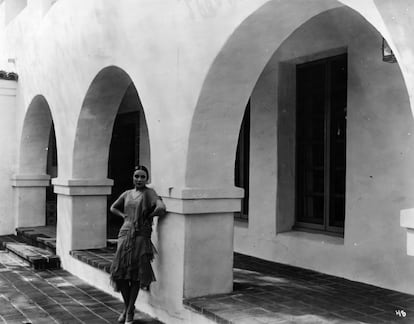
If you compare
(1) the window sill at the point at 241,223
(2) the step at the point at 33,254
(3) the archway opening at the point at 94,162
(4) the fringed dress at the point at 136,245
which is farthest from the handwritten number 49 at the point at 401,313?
(2) the step at the point at 33,254

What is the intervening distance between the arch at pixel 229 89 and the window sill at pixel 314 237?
1.95 m

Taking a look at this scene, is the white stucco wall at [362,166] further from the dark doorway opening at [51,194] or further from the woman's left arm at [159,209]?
the dark doorway opening at [51,194]

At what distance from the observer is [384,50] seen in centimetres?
541

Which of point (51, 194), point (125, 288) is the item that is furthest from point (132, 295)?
point (51, 194)

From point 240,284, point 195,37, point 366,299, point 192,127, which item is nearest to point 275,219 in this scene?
point 240,284

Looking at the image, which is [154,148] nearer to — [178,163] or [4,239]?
[178,163]

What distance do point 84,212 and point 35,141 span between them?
12.7 feet

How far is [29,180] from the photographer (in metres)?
11.6

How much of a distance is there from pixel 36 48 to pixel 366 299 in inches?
304

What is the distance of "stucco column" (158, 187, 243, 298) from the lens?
532cm

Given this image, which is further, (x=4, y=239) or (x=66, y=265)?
(x=4, y=239)

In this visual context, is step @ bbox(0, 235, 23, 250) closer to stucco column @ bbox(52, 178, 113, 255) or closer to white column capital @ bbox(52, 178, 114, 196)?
stucco column @ bbox(52, 178, 113, 255)

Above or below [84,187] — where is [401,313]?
below

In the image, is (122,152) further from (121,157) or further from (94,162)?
(94,162)
